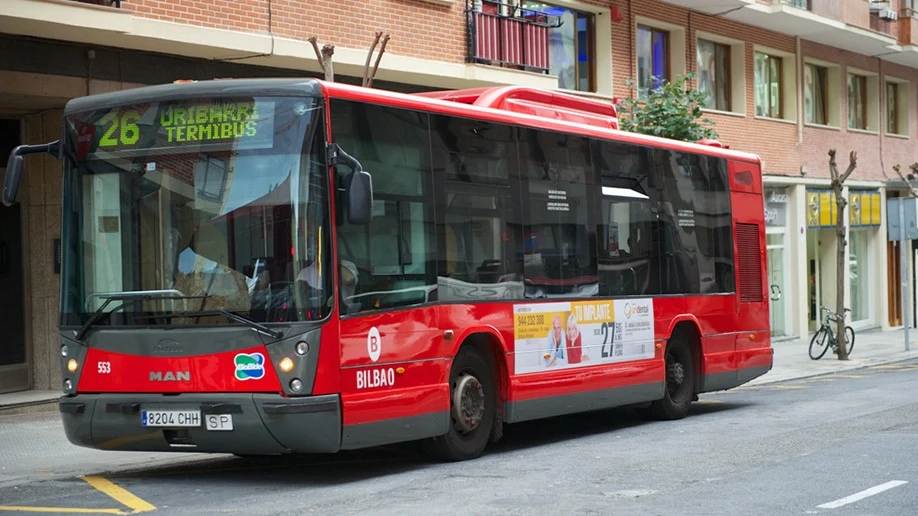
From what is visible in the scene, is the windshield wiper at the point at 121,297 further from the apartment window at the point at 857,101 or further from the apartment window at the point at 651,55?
the apartment window at the point at 857,101

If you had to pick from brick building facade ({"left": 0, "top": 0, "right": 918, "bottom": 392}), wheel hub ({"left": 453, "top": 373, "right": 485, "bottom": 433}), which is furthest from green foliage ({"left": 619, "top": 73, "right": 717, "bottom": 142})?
wheel hub ({"left": 453, "top": 373, "right": 485, "bottom": 433})

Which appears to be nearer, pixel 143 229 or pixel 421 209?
pixel 143 229

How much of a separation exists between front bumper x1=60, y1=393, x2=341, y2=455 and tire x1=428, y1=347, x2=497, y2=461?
161 centimetres

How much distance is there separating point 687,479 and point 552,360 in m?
3.00

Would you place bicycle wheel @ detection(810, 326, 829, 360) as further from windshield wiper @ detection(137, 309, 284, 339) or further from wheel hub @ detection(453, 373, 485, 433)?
windshield wiper @ detection(137, 309, 284, 339)

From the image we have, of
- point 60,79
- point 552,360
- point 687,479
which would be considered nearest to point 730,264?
point 552,360

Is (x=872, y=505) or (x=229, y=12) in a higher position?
(x=229, y=12)

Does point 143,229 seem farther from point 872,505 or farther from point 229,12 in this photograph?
point 229,12

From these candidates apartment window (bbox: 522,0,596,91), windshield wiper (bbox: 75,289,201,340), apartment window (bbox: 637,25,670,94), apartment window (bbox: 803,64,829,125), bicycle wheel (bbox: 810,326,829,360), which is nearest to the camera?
windshield wiper (bbox: 75,289,201,340)

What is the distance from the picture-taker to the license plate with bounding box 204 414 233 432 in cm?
961

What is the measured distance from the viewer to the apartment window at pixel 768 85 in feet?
104

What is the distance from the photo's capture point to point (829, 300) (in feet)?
113

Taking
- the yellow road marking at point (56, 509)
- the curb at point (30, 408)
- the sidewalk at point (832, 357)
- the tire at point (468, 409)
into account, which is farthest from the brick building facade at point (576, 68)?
the yellow road marking at point (56, 509)

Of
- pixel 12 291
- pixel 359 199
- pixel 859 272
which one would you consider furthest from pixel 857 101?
pixel 359 199
